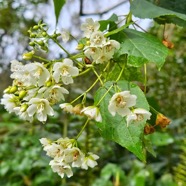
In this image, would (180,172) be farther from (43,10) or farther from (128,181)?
(43,10)

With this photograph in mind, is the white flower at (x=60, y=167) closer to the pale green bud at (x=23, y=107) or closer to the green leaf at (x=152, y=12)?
the pale green bud at (x=23, y=107)

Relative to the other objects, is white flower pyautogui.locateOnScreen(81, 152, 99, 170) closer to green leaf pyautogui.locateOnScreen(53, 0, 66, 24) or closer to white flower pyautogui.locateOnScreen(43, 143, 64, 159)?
white flower pyautogui.locateOnScreen(43, 143, 64, 159)

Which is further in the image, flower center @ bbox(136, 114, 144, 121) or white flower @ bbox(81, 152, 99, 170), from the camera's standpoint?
white flower @ bbox(81, 152, 99, 170)

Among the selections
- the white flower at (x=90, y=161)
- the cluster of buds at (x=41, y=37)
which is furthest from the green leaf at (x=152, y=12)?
the white flower at (x=90, y=161)

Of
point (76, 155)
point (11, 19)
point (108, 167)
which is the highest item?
point (76, 155)

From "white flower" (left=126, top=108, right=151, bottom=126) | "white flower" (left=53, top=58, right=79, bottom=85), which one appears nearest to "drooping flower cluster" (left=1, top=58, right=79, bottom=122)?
"white flower" (left=53, top=58, right=79, bottom=85)

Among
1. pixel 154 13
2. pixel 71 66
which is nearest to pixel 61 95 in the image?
pixel 71 66

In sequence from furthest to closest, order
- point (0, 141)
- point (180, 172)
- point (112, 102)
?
point (0, 141) → point (180, 172) → point (112, 102)
